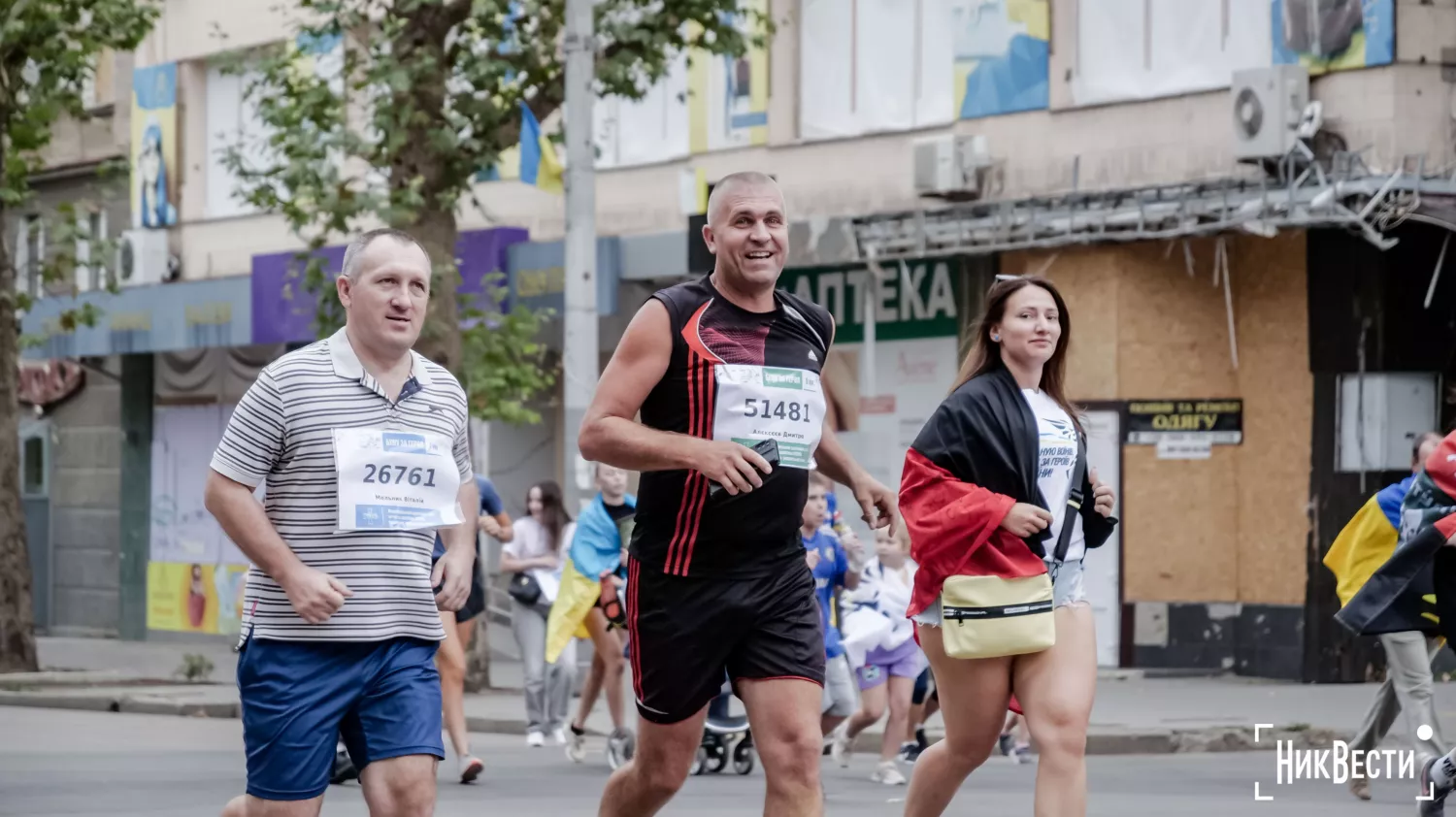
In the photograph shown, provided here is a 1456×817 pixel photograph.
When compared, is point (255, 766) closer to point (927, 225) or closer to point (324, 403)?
point (324, 403)

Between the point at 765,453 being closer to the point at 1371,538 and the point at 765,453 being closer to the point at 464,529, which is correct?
the point at 464,529

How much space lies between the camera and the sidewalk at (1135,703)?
15086 mm

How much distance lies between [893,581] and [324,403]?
765 cm

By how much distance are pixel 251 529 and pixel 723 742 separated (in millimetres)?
7687

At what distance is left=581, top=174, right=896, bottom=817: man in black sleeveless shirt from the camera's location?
6516 millimetres

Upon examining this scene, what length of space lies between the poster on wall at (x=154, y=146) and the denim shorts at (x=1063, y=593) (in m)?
25.4

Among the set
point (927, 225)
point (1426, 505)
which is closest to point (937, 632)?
point (1426, 505)

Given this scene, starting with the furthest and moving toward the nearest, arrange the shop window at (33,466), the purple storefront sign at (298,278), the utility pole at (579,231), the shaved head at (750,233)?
the shop window at (33,466)
the purple storefront sign at (298,278)
the utility pole at (579,231)
the shaved head at (750,233)

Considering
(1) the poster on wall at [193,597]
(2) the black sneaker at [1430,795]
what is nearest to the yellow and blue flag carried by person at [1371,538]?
(2) the black sneaker at [1430,795]

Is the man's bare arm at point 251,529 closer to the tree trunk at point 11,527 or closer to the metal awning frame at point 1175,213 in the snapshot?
the metal awning frame at point 1175,213

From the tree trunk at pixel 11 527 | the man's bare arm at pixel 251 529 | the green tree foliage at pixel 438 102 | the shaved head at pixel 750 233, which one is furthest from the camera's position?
the tree trunk at pixel 11 527

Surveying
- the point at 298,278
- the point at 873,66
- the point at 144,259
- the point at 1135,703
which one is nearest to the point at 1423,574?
the point at 1135,703

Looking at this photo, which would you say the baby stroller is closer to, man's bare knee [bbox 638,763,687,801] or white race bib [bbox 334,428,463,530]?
man's bare knee [bbox 638,763,687,801]

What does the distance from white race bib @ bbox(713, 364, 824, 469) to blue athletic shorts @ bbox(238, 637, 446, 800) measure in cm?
106
